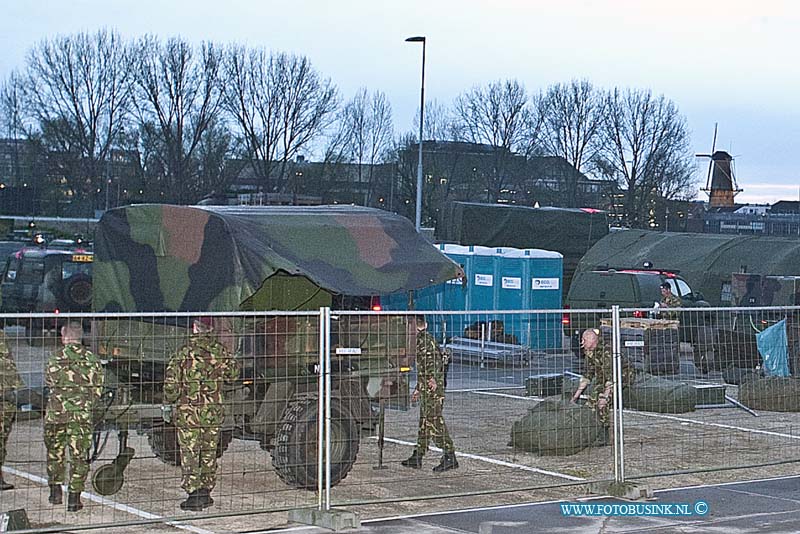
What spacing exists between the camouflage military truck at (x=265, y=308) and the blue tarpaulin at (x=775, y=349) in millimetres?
7445

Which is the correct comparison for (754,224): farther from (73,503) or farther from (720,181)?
(73,503)

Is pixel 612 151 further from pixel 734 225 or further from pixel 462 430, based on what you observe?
pixel 462 430

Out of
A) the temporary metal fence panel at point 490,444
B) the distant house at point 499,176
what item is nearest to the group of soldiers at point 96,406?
the temporary metal fence panel at point 490,444

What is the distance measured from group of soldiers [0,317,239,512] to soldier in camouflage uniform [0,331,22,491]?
0.26 meters

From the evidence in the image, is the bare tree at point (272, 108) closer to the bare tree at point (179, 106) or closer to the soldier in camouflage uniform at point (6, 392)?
the bare tree at point (179, 106)

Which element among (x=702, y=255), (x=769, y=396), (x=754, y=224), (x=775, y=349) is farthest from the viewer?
(x=754, y=224)

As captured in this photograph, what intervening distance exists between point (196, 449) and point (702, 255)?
24814mm

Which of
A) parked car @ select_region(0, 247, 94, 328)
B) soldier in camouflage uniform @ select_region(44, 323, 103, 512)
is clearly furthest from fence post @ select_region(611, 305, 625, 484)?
parked car @ select_region(0, 247, 94, 328)

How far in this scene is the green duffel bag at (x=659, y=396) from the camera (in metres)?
14.6

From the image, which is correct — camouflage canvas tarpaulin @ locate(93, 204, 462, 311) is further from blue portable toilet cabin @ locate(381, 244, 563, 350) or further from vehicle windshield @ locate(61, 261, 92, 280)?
blue portable toilet cabin @ locate(381, 244, 563, 350)

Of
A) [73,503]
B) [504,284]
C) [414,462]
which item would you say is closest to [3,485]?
[73,503]

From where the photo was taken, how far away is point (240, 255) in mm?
10812

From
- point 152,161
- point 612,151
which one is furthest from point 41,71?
point 612,151

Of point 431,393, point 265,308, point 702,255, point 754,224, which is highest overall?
point 754,224
